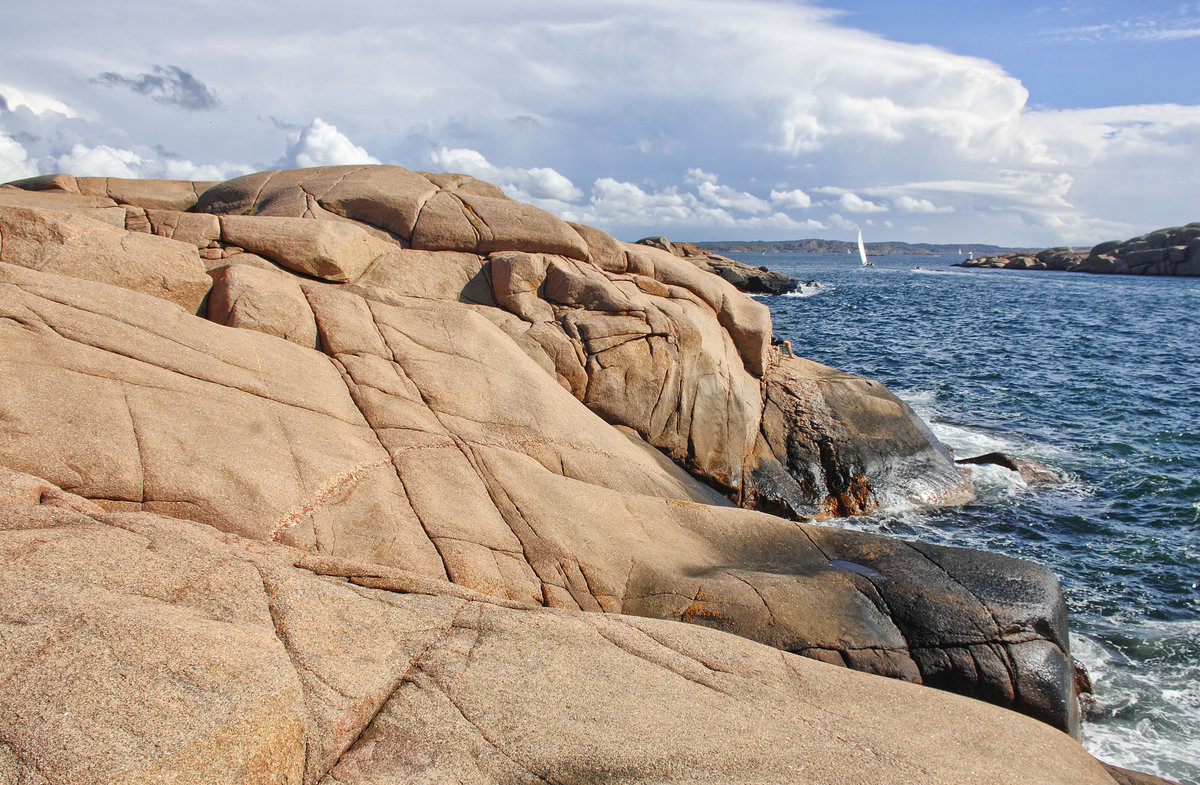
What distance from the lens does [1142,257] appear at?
101m

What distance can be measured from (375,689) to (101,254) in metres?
8.67

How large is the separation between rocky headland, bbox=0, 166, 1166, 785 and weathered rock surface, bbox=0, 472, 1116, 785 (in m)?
0.02

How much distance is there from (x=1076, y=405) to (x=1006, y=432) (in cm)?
518

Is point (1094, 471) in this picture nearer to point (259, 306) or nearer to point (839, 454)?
point (839, 454)

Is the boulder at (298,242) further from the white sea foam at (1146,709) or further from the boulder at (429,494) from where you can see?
the white sea foam at (1146,709)

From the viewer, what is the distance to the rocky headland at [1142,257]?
95.7m

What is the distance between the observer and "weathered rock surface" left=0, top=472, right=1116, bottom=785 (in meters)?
4.09

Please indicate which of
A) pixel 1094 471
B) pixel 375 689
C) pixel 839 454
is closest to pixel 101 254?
pixel 375 689

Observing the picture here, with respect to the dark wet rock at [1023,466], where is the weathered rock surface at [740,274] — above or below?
above

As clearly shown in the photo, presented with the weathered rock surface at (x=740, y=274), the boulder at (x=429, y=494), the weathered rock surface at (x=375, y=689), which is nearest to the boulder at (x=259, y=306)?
the boulder at (x=429, y=494)

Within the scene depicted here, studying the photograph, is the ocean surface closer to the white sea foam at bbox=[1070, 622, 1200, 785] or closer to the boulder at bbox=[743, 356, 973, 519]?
the white sea foam at bbox=[1070, 622, 1200, 785]

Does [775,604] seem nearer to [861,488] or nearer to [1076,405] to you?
[861,488]

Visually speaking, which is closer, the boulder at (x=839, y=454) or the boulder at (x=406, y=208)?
the boulder at (x=406, y=208)

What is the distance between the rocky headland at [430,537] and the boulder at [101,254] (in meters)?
0.05
